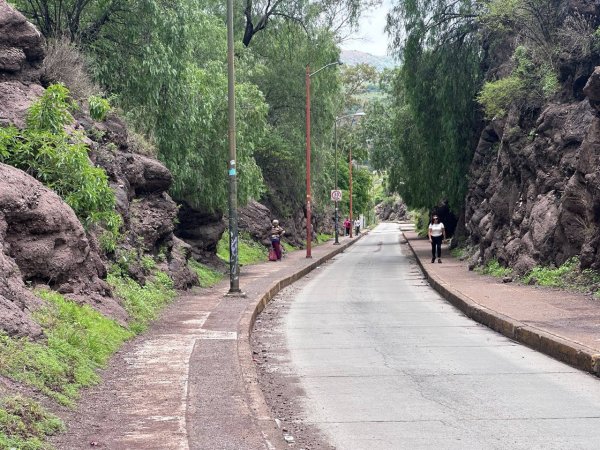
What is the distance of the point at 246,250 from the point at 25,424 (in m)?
28.2

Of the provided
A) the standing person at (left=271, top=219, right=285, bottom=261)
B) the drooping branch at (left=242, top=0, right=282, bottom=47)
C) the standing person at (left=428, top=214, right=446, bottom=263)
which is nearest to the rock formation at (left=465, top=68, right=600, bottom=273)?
the standing person at (left=428, top=214, right=446, bottom=263)

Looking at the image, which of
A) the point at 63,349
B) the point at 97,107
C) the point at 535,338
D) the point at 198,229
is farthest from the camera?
the point at 198,229

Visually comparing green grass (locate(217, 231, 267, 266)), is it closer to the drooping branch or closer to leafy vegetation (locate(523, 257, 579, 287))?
the drooping branch

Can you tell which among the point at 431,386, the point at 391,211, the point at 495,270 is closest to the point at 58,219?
the point at 431,386

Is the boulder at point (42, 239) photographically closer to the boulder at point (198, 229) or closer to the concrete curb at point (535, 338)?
the concrete curb at point (535, 338)

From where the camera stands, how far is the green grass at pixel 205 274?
70.2 ft

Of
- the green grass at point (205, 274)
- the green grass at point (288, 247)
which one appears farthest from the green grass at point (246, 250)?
the green grass at point (288, 247)

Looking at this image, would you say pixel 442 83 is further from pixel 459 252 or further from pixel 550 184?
pixel 550 184

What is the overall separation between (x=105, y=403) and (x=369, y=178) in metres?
81.1

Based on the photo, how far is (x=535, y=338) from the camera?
38.0ft

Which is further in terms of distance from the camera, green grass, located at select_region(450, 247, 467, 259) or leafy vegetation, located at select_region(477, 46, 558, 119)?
green grass, located at select_region(450, 247, 467, 259)

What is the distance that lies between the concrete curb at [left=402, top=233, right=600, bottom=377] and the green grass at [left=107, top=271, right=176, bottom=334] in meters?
5.60

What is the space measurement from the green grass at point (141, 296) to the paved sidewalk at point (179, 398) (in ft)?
0.83

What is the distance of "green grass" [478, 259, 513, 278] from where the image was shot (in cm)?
2213
